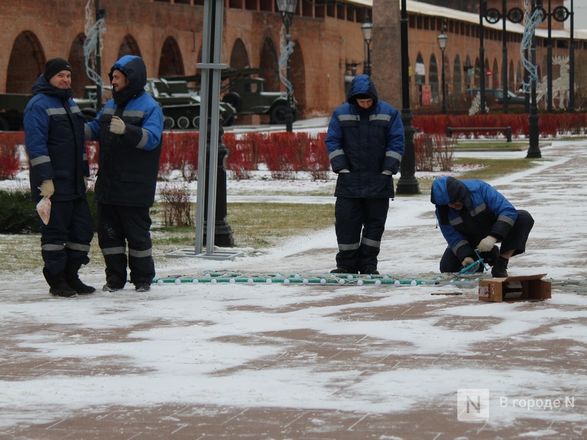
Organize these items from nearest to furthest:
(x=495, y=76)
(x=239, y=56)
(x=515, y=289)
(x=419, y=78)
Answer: (x=515, y=289), (x=239, y=56), (x=419, y=78), (x=495, y=76)

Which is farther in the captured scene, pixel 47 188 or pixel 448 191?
pixel 448 191

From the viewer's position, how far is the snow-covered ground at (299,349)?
230 inches

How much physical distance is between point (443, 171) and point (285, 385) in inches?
774

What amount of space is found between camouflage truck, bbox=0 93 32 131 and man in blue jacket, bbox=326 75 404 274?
116 feet

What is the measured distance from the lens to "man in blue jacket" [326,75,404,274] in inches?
401

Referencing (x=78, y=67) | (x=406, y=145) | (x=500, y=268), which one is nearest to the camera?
(x=500, y=268)

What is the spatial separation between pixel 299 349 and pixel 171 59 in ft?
182

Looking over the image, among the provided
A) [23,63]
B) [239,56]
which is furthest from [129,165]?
[239,56]

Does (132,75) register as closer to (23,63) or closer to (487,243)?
(487,243)

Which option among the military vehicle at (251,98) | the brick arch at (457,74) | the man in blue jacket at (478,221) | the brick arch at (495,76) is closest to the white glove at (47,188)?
the man in blue jacket at (478,221)

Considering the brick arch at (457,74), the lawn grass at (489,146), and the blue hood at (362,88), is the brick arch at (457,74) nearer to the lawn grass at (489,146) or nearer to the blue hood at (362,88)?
the lawn grass at (489,146)

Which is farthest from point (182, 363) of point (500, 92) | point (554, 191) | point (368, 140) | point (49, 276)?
point (500, 92)

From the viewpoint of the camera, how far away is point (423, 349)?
23.0 feet

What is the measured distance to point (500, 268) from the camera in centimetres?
946
